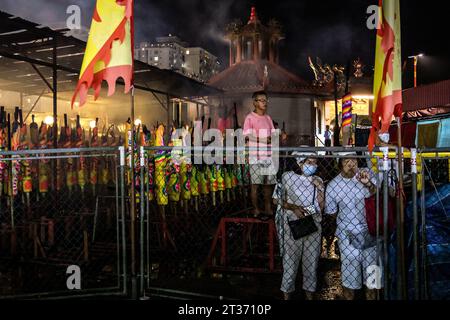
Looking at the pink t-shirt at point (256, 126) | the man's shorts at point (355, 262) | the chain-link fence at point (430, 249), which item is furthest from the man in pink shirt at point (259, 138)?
the chain-link fence at point (430, 249)

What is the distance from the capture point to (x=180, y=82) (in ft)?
57.2

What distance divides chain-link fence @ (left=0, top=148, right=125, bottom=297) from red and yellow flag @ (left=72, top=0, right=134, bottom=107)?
46.4 inches

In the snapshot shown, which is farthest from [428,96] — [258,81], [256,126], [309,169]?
[309,169]

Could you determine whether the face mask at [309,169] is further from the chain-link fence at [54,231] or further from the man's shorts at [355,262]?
the chain-link fence at [54,231]

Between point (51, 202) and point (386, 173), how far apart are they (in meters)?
8.28

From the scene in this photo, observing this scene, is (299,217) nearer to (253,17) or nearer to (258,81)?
(258,81)

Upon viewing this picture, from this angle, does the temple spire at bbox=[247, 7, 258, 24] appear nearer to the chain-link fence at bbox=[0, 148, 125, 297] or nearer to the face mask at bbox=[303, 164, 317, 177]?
the chain-link fence at bbox=[0, 148, 125, 297]

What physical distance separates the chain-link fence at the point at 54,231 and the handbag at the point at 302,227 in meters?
2.31

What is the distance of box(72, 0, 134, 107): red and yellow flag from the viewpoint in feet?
15.1

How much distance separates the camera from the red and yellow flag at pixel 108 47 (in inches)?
181

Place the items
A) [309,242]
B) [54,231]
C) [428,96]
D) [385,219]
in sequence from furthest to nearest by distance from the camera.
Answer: [428,96]
[54,231]
[309,242]
[385,219]

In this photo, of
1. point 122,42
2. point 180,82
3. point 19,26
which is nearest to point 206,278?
point 122,42

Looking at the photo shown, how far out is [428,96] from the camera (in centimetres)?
1672

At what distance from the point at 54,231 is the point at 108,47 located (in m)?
5.88
